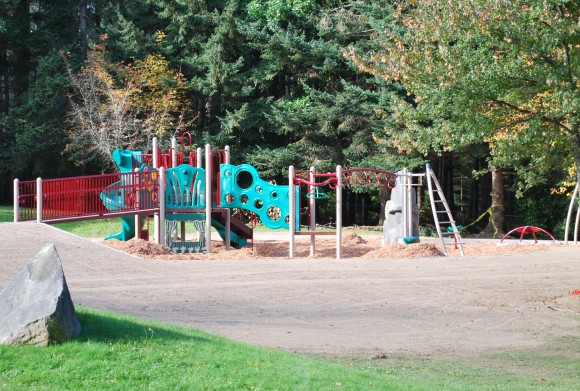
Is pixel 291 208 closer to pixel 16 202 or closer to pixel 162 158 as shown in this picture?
pixel 162 158

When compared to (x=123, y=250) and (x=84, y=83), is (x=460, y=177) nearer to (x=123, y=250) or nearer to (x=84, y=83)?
(x=84, y=83)

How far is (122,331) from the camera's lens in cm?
876

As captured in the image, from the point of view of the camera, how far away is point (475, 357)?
10719 mm

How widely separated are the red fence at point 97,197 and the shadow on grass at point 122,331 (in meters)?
12.3

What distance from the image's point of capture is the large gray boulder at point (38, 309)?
795cm

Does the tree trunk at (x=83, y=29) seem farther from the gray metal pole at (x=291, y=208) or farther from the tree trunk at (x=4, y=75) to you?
the gray metal pole at (x=291, y=208)

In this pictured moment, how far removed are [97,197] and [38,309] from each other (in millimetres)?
14530

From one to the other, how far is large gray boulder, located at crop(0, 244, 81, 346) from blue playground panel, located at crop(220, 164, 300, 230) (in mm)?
14548

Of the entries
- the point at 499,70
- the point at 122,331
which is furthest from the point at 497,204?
the point at 122,331

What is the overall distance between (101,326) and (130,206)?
14.2 metres

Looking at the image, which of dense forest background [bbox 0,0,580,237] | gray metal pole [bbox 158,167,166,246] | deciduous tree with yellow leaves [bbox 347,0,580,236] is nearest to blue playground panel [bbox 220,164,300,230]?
gray metal pole [bbox 158,167,166,246]

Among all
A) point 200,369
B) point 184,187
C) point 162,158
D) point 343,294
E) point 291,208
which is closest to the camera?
point 200,369

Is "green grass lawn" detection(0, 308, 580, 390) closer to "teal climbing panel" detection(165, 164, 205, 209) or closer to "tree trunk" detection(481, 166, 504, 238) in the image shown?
"teal climbing panel" detection(165, 164, 205, 209)

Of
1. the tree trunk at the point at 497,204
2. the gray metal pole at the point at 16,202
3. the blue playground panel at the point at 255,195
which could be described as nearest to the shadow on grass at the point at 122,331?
the gray metal pole at the point at 16,202
